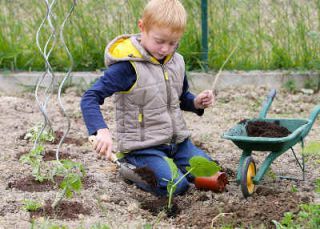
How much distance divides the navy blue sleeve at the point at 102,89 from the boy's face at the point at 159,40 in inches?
5.9

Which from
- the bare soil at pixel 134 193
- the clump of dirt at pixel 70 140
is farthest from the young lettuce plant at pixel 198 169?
the clump of dirt at pixel 70 140

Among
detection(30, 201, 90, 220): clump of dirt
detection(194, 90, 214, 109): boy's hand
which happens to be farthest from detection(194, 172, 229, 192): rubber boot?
detection(30, 201, 90, 220): clump of dirt

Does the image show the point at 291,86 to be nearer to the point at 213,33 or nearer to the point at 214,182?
the point at 213,33

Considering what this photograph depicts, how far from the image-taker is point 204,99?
4.01 m

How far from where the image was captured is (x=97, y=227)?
2.90 meters

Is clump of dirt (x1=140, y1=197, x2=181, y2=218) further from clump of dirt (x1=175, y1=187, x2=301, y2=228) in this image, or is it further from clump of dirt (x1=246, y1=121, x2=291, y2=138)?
clump of dirt (x1=246, y1=121, x2=291, y2=138)

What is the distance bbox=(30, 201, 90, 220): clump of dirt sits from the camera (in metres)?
3.30

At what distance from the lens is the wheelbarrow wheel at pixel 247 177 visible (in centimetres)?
353

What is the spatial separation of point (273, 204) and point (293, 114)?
2214 millimetres

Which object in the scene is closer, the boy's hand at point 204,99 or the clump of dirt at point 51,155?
the boy's hand at point 204,99

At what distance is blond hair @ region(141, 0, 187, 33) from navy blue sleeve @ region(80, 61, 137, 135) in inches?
10.2

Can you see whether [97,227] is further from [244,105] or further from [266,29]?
[266,29]

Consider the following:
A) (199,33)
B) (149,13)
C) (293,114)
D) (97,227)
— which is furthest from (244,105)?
(97,227)

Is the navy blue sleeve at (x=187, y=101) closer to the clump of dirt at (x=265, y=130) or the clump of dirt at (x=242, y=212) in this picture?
the clump of dirt at (x=265, y=130)
